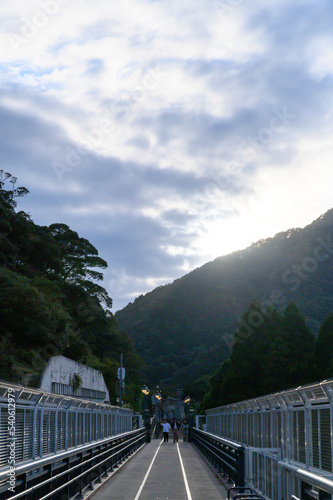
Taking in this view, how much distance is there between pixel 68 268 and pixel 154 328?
252ft

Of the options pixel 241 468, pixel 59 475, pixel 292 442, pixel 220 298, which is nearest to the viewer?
pixel 292 442

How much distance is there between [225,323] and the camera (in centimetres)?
14550

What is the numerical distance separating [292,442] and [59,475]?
14.1 feet

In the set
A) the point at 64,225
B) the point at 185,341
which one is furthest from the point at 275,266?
the point at 64,225

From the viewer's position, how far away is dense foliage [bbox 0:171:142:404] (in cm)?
4369

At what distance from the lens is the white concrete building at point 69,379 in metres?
36.4

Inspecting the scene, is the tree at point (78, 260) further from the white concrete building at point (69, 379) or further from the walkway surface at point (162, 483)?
the walkway surface at point (162, 483)

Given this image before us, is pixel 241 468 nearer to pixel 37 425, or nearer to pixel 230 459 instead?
pixel 230 459

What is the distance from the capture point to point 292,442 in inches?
459

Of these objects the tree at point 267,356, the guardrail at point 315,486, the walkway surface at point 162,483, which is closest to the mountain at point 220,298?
the tree at point 267,356

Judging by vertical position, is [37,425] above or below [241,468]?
above

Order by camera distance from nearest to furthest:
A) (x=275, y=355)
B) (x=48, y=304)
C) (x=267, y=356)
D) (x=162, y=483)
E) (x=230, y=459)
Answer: (x=230, y=459) → (x=162, y=483) → (x=48, y=304) → (x=275, y=355) → (x=267, y=356)

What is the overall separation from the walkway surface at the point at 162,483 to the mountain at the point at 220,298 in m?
104

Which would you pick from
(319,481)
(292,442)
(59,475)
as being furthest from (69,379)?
(319,481)
